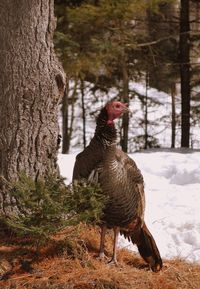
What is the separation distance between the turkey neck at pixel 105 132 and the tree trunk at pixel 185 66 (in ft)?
33.9

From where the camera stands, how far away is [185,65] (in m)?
14.6

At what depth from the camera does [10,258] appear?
14.4ft

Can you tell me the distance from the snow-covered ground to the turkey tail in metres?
0.94

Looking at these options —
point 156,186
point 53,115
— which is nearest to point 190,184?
point 156,186

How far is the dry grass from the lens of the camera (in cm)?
404

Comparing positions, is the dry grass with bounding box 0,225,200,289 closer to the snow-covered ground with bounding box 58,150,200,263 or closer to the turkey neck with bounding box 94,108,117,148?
the turkey neck with bounding box 94,108,117,148

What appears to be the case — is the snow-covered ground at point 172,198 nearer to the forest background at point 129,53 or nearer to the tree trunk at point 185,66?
the forest background at point 129,53

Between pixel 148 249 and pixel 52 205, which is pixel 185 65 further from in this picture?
pixel 52 205

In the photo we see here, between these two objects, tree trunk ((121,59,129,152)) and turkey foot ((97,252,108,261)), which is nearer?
turkey foot ((97,252,108,261))

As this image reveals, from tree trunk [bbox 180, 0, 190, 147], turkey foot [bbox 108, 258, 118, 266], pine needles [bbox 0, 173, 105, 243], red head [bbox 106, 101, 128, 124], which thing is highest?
tree trunk [bbox 180, 0, 190, 147]

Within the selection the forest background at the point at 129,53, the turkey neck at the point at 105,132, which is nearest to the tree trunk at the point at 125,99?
the forest background at the point at 129,53

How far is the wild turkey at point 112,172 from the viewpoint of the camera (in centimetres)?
428

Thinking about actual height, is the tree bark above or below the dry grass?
above

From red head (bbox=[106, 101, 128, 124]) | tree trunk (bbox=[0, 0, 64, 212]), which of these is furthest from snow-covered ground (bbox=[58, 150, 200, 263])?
red head (bbox=[106, 101, 128, 124])
